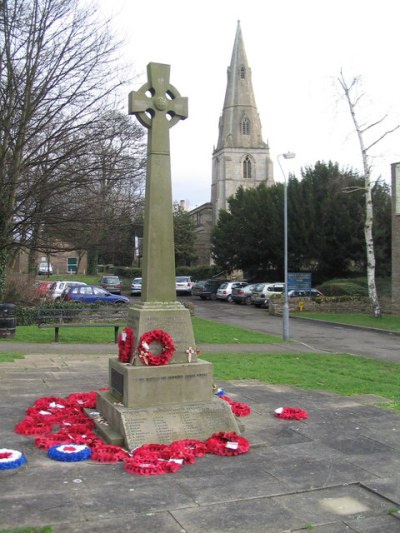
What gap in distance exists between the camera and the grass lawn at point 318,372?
9906mm

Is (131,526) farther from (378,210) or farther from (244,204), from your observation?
(244,204)

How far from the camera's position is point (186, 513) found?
4328mm

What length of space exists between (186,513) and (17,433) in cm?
281

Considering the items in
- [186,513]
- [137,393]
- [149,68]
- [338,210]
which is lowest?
[186,513]

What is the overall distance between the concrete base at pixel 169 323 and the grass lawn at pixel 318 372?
3.47m

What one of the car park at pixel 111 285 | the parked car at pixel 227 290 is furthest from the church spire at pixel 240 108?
the car park at pixel 111 285

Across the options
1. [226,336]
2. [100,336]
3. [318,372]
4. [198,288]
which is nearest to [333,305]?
[226,336]

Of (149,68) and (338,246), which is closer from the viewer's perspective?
(149,68)

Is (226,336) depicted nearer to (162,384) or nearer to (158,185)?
(158,185)

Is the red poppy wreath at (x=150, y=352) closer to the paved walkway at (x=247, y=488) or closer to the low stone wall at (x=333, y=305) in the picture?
the paved walkway at (x=247, y=488)

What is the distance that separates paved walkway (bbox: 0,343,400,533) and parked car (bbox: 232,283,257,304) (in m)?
32.4

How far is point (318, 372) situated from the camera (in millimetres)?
11820

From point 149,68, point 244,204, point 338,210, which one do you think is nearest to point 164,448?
point 149,68

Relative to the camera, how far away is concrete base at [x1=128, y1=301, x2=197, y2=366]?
269 inches
